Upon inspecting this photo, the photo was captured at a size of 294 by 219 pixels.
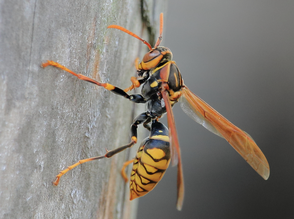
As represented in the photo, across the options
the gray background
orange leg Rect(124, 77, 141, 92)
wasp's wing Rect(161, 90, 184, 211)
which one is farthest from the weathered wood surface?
the gray background

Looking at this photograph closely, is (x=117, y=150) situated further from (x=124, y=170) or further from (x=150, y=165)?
(x=124, y=170)

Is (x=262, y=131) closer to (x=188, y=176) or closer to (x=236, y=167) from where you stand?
(x=236, y=167)

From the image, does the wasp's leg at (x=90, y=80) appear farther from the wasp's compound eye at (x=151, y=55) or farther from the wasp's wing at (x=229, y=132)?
the wasp's wing at (x=229, y=132)

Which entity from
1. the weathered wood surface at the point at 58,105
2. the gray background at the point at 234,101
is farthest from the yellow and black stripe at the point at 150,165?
the gray background at the point at 234,101

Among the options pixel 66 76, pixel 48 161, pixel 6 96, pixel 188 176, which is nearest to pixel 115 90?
pixel 66 76

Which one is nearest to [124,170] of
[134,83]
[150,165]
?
[150,165]
